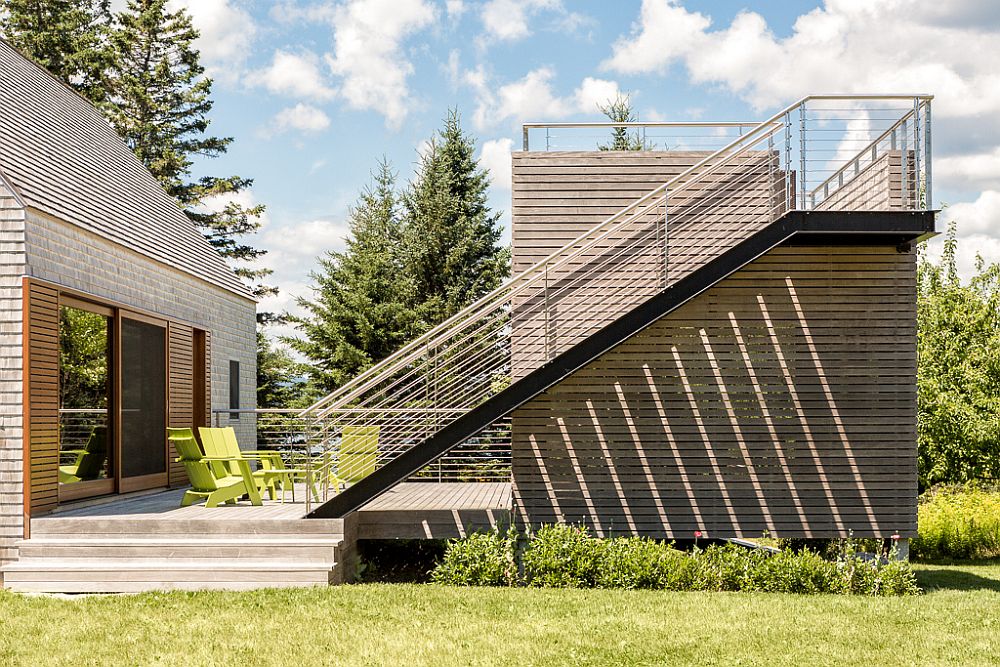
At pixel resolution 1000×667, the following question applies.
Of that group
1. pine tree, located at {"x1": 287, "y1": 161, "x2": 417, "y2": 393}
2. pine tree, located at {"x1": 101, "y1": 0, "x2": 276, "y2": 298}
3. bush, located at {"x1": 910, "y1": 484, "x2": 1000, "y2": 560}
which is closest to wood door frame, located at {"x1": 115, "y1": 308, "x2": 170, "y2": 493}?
pine tree, located at {"x1": 287, "y1": 161, "x2": 417, "y2": 393}

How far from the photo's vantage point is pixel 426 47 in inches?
1166

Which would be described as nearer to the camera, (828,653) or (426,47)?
(828,653)

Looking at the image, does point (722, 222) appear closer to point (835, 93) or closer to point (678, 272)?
point (678, 272)

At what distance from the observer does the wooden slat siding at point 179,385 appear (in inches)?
554

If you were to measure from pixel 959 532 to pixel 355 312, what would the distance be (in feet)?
46.2

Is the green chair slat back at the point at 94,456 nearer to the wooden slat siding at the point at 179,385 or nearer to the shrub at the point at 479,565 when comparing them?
the wooden slat siding at the point at 179,385

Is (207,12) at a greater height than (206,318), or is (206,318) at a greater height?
(207,12)

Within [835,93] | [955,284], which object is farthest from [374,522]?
[955,284]

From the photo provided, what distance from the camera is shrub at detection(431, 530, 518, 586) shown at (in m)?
10.2

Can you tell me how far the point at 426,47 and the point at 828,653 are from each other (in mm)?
25397

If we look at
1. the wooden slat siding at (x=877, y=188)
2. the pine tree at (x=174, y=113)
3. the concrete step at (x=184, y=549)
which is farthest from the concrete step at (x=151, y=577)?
the pine tree at (x=174, y=113)

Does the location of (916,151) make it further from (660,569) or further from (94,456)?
(94,456)

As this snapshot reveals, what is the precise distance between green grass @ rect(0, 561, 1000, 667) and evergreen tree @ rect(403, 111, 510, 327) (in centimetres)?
1472

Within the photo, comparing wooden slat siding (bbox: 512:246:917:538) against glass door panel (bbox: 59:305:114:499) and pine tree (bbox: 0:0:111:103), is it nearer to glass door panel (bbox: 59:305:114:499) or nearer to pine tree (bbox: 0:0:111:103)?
glass door panel (bbox: 59:305:114:499)
